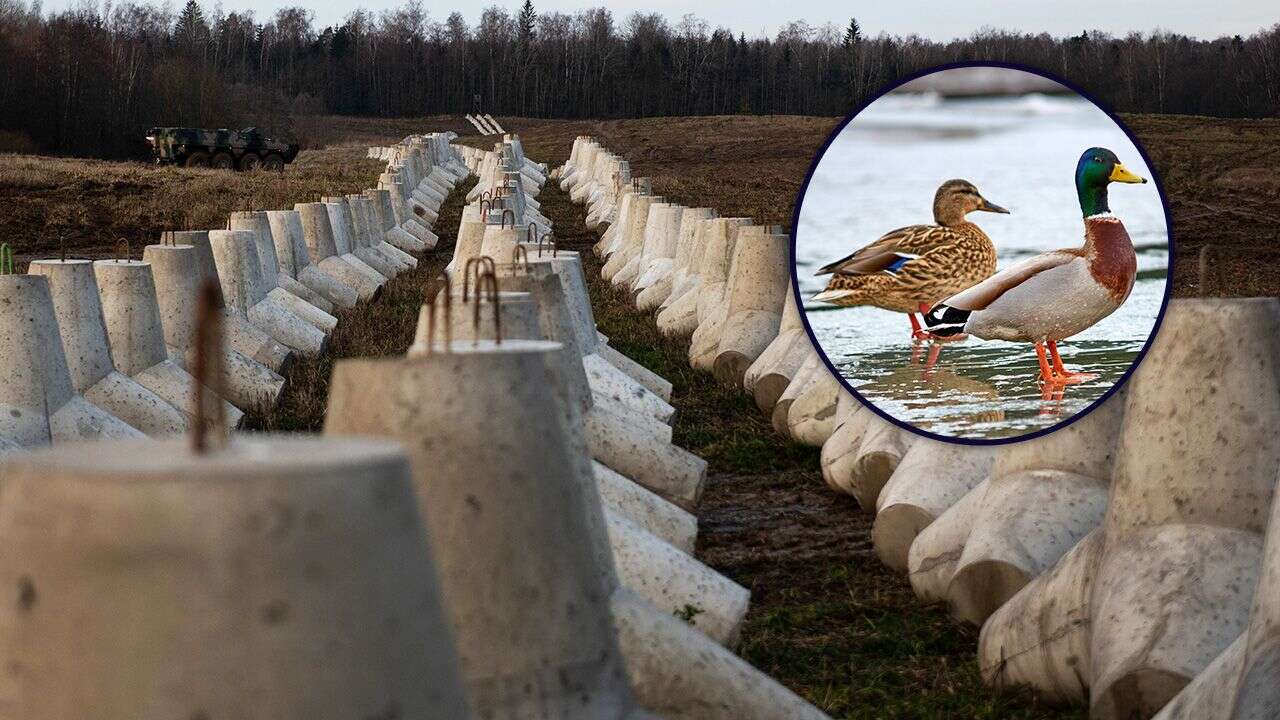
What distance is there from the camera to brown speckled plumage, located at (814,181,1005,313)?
4117 millimetres

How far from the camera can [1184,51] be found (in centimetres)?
5175

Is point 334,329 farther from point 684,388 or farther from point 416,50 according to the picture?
point 416,50

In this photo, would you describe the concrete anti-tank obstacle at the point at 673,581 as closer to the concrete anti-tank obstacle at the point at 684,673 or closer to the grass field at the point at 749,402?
the grass field at the point at 749,402

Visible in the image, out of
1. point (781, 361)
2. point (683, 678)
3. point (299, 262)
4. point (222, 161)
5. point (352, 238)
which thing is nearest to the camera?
point (683, 678)

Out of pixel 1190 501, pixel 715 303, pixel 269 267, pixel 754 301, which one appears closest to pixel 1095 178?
pixel 1190 501

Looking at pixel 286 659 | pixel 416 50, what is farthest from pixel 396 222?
pixel 416 50

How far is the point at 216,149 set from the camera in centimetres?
4034

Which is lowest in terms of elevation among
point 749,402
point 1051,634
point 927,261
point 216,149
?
point 216,149

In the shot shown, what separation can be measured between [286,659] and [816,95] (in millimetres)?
80848

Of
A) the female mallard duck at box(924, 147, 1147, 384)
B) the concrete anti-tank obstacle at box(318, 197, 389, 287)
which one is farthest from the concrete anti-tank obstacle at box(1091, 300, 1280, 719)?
the concrete anti-tank obstacle at box(318, 197, 389, 287)

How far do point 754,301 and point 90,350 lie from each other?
416cm

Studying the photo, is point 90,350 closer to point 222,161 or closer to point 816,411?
point 816,411

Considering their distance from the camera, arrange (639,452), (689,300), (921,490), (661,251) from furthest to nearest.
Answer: (661,251) → (689,300) → (639,452) → (921,490)

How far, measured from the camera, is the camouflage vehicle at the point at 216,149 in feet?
131
